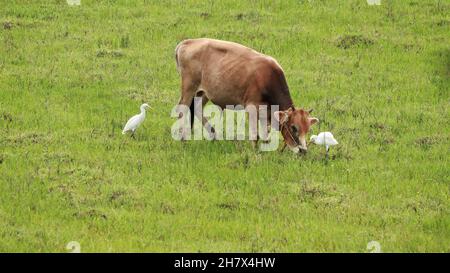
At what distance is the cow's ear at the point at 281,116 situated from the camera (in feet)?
57.6

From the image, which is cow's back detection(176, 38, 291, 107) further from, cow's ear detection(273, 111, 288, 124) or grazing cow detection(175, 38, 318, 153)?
cow's ear detection(273, 111, 288, 124)

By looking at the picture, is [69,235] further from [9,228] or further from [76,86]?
[76,86]

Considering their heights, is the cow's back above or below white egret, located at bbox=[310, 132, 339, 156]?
above

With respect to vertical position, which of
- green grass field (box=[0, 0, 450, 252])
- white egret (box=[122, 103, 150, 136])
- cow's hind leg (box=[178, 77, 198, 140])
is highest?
cow's hind leg (box=[178, 77, 198, 140])

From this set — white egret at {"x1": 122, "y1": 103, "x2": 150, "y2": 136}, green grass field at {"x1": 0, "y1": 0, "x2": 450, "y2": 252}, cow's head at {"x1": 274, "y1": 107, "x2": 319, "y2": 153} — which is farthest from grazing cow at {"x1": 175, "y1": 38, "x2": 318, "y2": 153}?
white egret at {"x1": 122, "y1": 103, "x2": 150, "y2": 136}

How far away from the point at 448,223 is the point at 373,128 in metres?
5.23

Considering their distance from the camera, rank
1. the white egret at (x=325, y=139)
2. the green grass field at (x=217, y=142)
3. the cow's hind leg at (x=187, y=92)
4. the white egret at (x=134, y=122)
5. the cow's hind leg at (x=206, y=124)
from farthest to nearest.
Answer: the cow's hind leg at (x=187, y=92) < the cow's hind leg at (x=206, y=124) < the white egret at (x=134, y=122) < the white egret at (x=325, y=139) < the green grass field at (x=217, y=142)

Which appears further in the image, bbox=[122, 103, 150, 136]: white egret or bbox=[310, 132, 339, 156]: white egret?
bbox=[122, 103, 150, 136]: white egret

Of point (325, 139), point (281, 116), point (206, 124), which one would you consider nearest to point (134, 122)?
point (206, 124)

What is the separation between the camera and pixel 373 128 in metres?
20.1

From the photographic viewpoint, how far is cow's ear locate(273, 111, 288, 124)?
57.6 ft

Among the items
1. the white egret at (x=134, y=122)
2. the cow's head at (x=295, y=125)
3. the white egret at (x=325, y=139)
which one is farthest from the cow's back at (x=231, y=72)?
the white egret at (x=134, y=122)

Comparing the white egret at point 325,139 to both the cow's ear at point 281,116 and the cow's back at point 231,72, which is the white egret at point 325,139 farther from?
the cow's back at point 231,72

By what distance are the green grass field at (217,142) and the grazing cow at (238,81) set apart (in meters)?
0.74
